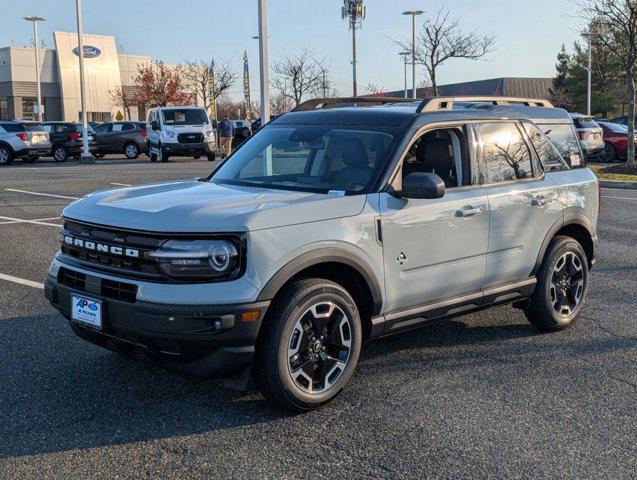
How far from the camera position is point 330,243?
436 cm

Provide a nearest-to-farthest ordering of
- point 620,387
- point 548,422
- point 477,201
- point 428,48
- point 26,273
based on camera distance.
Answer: point 548,422, point 620,387, point 477,201, point 26,273, point 428,48

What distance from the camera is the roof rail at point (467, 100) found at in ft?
17.4

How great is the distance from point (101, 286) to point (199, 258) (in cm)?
68

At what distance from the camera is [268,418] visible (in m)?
4.30

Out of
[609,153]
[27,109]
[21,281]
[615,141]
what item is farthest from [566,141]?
[27,109]

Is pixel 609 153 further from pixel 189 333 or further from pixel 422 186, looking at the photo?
pixel 189 333

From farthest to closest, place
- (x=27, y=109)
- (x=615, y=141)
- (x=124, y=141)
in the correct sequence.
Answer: (x=27, y=109)
(x=124, y=141)
(x=615, y=141)

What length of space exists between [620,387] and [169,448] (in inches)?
111

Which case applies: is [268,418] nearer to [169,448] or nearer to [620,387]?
[169,448]

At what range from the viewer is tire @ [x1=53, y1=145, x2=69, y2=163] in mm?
31891

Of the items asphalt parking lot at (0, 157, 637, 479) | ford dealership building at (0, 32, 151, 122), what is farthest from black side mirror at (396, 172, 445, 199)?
ford dealership building at (0, 32, 151, 122)

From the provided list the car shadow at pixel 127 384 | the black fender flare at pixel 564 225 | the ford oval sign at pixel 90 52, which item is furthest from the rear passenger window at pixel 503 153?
the ford oval sign at pixel 90 52

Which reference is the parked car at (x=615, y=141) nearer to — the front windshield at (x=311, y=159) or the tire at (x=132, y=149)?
the tire at (x=132, y=149)

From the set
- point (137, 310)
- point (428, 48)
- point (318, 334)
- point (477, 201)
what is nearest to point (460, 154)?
point (477, 201)
